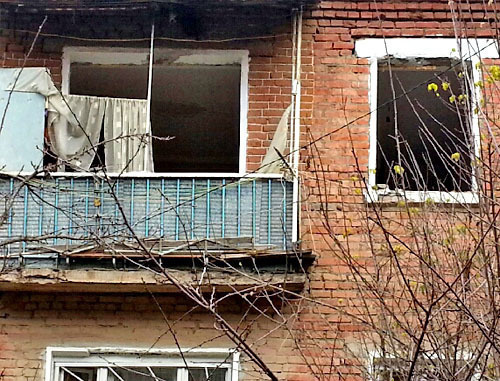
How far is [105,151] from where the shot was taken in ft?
30.1

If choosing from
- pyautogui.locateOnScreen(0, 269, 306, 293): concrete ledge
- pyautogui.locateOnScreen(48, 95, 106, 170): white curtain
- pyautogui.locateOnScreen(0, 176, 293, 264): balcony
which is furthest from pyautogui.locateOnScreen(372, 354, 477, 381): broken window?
pyautogui.locateOnScreen(48, 95, 106, 170): white curtain

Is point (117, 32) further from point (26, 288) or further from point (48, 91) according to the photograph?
point (26, 288)

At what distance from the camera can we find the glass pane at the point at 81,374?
8.76 m

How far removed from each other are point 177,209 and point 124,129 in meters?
1.15

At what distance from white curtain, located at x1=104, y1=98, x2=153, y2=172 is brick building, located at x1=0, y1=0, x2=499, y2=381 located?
15 mm

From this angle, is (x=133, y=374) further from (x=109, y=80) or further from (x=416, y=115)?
(x=416, y=115)

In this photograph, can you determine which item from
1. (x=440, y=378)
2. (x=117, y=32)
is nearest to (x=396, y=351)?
(x=440, y=378)

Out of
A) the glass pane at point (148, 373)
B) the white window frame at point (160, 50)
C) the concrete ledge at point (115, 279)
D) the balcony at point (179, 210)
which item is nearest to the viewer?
the concrete ledge at point (115, 279)

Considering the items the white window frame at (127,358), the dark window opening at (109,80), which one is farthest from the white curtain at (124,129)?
the white window frame at (127,358)

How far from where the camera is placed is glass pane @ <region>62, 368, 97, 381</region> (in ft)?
28.7

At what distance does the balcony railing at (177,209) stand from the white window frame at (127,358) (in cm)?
104

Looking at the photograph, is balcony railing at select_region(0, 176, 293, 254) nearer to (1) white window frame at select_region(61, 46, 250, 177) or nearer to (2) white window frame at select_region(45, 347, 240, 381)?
(1) white window frame at select_region(61, 46, 250, 177)

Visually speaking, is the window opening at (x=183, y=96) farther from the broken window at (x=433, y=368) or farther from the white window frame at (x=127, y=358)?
the broken window at (x=433, y=368)

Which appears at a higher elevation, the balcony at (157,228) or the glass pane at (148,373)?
the balcony at (157,228)
